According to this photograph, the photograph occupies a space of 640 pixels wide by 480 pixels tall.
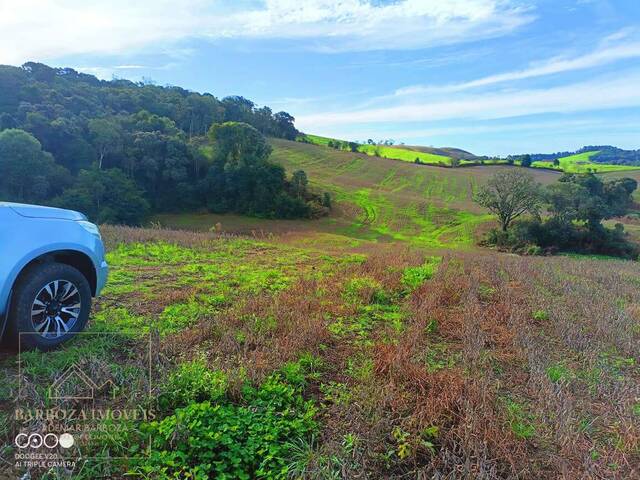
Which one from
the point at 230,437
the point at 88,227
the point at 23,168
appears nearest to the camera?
the point at 230,437

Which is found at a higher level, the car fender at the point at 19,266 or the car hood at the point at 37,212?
the car hood at the point at 37,212

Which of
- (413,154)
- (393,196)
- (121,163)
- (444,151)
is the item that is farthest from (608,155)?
(121,163)

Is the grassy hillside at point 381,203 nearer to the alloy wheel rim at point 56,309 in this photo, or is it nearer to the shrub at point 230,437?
the alloy wheel rim at point 56,309

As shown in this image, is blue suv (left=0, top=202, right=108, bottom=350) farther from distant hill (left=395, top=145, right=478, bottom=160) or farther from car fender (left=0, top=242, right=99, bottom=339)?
distant hill (left=395, top=145, right=478, bottom=160)

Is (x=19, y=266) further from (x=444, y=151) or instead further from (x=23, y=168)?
(x=444, y=151)

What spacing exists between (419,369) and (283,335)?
1.69 meters

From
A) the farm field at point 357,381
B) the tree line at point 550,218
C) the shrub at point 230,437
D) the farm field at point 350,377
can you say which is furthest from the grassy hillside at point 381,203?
the shrub at point 230,437

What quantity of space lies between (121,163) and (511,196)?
5005 centimetres

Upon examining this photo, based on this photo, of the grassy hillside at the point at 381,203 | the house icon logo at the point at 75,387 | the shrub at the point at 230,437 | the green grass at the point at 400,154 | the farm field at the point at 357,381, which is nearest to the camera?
the shrub at the point at 230,437

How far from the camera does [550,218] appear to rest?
144 feet

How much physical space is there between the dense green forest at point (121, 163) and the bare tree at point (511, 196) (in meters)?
21.3

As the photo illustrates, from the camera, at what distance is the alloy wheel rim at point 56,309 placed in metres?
4.04

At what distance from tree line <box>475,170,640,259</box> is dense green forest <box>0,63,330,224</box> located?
895 inches

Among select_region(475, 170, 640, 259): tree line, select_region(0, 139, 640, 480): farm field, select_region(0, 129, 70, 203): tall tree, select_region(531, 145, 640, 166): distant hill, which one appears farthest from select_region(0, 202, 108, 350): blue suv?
select_region(531, 145, 640, 166): distant hill
